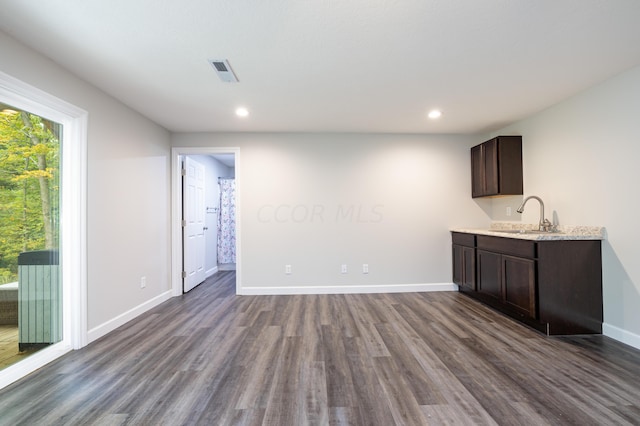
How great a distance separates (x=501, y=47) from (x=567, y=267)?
214cm

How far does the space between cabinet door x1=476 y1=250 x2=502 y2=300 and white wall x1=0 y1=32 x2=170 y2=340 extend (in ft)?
13.9

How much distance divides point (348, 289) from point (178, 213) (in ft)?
9.18

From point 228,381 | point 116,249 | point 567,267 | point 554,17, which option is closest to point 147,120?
point 116,249

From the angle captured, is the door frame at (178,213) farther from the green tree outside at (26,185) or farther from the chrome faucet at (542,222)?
the chrome faucet at (542,222)

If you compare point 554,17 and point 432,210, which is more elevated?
point 554,17

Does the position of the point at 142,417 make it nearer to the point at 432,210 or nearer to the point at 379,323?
the point at 379,323

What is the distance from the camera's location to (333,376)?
1.96 meters

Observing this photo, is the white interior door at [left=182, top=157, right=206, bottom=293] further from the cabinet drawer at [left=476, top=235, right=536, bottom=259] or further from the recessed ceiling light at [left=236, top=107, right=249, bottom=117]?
the cabinet drawer at [left=476, top=235, right=536, bottom=259]

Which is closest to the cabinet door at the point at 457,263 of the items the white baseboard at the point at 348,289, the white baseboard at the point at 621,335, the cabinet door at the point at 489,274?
the white baseboard at the point at 348,289

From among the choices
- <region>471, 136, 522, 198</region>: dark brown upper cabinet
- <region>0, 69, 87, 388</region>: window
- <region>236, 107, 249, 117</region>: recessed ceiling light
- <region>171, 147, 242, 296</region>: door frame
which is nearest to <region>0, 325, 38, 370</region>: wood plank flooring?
<region>0, 69, 87, 388</region>: window

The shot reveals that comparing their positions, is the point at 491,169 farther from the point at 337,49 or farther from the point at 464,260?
the point at 337,49

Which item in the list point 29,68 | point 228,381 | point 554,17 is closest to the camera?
point 554,17

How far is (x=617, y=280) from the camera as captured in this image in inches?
100.0

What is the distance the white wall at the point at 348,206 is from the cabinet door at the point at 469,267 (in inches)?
12.8
